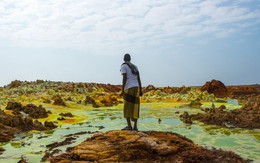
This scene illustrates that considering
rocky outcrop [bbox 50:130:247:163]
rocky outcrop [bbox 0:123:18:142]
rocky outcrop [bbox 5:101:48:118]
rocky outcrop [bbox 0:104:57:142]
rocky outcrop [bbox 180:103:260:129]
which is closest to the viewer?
rocky outcrop [bbox 50:130:247:163]

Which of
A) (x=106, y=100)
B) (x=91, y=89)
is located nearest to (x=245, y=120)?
(x=106, y=100)

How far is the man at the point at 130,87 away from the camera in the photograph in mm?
8289

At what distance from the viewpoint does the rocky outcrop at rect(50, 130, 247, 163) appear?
6.54 metres

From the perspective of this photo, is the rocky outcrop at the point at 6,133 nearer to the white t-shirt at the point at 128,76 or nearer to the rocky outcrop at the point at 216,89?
the white t-shirt at the point at 128,76

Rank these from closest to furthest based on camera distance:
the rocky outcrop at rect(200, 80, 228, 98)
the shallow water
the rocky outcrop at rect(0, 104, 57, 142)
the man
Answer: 1. the man
2. the shallow water
3. the rocky outcrop at rect(0, 104, 57, 142)
4. the rocky outcrop at rect(200, 80, 228, 98)

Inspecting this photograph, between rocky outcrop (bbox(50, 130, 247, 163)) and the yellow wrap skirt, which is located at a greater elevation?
the yellow wrap skirt

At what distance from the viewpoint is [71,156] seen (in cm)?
676

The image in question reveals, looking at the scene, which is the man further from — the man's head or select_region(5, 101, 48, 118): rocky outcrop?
select_region(5, 101, 48, 118): rocky outcrop

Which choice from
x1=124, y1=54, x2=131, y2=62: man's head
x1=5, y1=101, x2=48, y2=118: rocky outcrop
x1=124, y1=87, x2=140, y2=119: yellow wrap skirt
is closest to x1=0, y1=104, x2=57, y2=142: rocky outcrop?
x1=5, y1=101, x2=48, y2=118: rocky outcrop

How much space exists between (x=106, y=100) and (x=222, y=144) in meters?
21.3

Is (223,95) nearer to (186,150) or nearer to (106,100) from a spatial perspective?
(106,100)

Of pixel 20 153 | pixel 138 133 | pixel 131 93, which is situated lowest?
pixel 20 153

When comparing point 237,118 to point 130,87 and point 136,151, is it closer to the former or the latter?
point 130,87

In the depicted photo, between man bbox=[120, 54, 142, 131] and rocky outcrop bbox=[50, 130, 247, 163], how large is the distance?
3.24 ft
